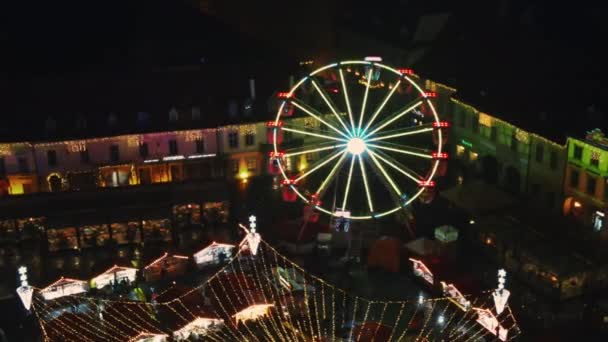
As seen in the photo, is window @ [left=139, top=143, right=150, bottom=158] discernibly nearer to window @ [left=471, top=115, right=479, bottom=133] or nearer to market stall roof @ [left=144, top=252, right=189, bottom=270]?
market stall roof @ [left=144, top=252, right=189, bottom=270]

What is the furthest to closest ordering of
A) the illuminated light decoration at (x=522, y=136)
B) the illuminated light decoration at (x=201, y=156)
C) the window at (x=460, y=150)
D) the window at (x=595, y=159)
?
the window at (x=460, y=150) < the illuminated light decoration at (x=201, y=156) < the illuminated light decoration at (x=522, y=136) < the window at (x=595, y=159)

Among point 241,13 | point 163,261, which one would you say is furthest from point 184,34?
point 163,261

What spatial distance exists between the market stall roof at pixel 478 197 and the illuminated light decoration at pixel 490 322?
12047 millimetres

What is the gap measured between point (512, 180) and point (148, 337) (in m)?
27.5

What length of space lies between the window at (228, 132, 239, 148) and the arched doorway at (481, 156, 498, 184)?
56.6 ft

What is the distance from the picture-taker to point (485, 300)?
1516 inches

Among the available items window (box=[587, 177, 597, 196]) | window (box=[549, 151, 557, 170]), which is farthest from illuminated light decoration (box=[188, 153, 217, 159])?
window (box=[587, 177, 597, 196])

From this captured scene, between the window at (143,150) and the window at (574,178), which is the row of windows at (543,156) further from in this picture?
the window at (143,150)

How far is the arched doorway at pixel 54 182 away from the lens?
52406 mm

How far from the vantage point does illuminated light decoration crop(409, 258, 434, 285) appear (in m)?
42.0

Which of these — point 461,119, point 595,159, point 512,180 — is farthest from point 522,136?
point 461,119

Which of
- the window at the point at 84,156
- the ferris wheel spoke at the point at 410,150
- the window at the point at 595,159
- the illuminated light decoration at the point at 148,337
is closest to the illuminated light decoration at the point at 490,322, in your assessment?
the ferris wheel spoke at the point at 410,150

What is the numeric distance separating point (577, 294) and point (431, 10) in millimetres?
37080

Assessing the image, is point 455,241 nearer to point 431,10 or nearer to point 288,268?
point 288,268
